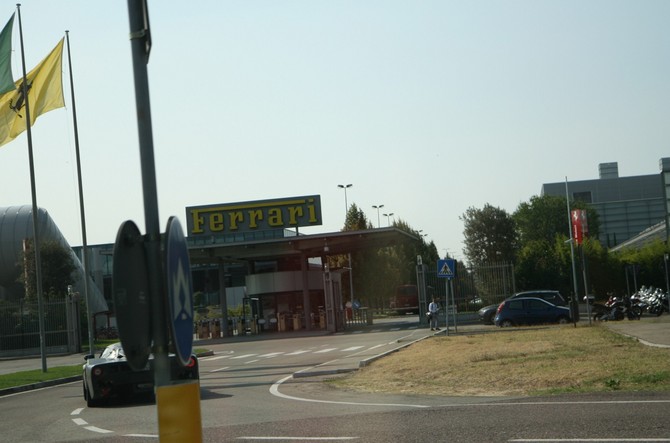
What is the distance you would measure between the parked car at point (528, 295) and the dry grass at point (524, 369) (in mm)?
16360

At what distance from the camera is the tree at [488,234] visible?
103625 millimetres

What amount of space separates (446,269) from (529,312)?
26.2 feet

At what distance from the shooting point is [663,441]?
864 centimetres

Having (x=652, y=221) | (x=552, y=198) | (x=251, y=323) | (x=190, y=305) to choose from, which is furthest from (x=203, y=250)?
(x=652, y=221)

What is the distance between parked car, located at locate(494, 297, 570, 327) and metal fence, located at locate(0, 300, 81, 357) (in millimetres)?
21533

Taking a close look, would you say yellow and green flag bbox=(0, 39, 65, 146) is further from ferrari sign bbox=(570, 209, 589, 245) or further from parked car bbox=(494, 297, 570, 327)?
parked car bbox=(494, 297, 570, 327)

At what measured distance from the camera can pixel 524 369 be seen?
1731cm

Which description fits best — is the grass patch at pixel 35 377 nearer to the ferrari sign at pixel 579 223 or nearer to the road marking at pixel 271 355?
the road marking at pixel 271 355

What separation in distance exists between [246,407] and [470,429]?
17.3ft

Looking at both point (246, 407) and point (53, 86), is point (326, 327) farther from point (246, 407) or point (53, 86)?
point (246, 407)

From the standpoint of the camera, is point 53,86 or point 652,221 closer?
point 53,86

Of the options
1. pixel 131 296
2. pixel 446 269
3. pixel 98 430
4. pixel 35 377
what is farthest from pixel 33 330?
pixel 131 296

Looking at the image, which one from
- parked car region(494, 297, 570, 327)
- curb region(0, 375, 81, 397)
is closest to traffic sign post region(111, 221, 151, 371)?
curb region(0, 375, 81, 397)

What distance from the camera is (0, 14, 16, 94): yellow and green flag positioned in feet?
86.1
